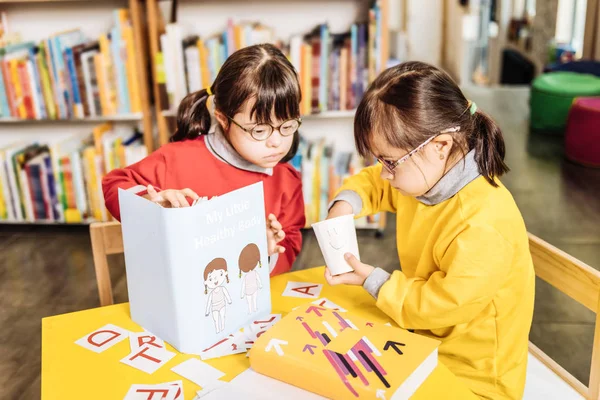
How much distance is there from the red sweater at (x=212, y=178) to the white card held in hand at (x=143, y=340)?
0.44 m

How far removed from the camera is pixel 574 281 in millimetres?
1113

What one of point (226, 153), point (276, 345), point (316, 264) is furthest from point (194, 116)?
point (316, 264)

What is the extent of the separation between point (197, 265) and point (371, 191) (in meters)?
0.55

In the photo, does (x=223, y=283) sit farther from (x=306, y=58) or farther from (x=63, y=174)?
(x=63, y=174)

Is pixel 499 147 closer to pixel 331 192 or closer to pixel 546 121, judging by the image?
pixel 331 192

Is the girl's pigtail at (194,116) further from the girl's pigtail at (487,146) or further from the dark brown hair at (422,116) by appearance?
the girl's pigtail at (487,146)

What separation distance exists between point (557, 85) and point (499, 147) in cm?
394

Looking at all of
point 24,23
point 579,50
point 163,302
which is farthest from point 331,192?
point 579,50

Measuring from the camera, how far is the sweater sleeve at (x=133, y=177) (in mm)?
1333

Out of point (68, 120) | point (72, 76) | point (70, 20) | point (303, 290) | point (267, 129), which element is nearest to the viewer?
point (303, 290)

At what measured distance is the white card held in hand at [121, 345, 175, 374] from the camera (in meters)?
0.98

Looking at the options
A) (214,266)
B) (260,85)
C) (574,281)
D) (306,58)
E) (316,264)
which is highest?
(260,85)

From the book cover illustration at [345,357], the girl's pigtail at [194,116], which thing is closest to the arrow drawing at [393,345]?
the book cover illustration at [345,357]

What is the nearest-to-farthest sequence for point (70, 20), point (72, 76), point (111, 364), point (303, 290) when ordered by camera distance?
1. point (111, 364)
2. point (303, 290)
3. point (72, 76)
4. point (70, 20)
